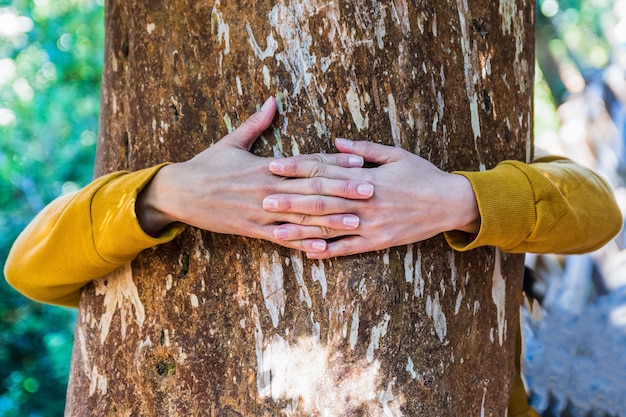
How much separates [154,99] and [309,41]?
1.63 feet

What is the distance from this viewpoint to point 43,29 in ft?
24.8

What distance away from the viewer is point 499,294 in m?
1.91

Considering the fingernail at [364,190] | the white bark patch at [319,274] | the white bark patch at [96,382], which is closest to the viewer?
the fingernail at [364,190]

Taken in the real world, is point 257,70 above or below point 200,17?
below

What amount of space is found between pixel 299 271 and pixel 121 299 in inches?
22.7

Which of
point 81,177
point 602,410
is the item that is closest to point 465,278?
point 602,410

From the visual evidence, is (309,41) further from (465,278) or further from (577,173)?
(577,173)

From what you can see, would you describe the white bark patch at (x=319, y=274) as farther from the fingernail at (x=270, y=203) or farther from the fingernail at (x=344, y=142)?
the fingernail at (x=344, y=142)

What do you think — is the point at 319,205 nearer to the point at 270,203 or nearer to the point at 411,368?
the point at 270,203

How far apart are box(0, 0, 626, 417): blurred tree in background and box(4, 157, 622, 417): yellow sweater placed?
3575 mm

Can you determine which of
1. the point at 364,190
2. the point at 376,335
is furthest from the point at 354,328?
Result: the point at 364,190

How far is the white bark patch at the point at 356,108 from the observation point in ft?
A: 5.33

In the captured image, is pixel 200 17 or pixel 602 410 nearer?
pixel 200 17

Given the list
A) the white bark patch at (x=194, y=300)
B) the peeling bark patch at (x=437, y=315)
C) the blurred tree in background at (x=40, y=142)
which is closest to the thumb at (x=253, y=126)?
the white bark patch at (x=194, y=300)
